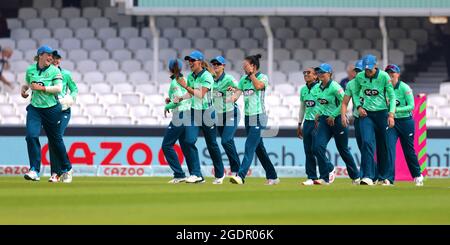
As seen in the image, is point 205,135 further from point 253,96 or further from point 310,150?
point 310,150

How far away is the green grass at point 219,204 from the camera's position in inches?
530

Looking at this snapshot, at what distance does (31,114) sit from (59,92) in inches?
20.7

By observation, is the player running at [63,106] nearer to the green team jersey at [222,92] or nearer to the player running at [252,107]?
the green team jersey at [222,92]

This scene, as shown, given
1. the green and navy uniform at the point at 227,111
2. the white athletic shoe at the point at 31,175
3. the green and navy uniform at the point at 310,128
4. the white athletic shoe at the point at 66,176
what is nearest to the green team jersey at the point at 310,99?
the green and navy uniform at the point at 310,128

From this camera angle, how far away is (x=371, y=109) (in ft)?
64.6

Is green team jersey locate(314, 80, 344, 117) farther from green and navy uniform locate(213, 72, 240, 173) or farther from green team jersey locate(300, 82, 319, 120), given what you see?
green and navy uniform locate(213, 72, 240, 173)

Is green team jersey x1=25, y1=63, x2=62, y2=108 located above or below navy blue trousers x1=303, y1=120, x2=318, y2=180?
above

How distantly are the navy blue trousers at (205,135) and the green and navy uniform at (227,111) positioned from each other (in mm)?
161

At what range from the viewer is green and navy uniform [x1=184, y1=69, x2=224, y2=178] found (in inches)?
801

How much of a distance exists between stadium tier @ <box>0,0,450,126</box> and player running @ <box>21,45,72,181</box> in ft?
34.2

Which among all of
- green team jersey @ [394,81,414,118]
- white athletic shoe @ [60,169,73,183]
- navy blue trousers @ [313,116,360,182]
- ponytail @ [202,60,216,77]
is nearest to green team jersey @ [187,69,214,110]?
ponytail @ [202,60,216,77]

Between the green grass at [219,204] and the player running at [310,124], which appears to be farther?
the player running at [310,124]

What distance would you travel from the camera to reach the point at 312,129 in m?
20.5
